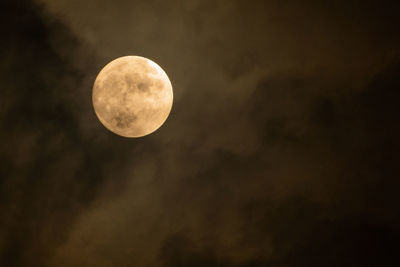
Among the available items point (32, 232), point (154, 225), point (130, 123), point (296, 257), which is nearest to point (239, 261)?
point (296, 257)

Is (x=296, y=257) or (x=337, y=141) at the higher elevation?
(x=337, y=141)

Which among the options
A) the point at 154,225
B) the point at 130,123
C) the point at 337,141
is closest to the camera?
the point at 130,123

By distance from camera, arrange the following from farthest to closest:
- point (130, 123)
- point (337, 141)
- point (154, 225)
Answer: point (154, 225) < point (337, 141) < point (130, 123)

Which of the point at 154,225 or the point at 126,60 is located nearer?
the point at 126,60

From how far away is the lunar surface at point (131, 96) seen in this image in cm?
765

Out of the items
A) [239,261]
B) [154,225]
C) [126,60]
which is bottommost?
[239,261]

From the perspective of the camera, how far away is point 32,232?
34.0 feet

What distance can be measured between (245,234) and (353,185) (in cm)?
450

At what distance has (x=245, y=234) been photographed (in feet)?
35.4

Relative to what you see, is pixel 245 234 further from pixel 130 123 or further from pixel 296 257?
pixel 130 123

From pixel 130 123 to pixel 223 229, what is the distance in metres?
5.95

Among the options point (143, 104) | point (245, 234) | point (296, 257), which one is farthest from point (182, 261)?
point (143, 104)

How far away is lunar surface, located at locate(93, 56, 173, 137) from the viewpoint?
7647mm

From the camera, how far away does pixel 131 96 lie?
7648 millimetres
